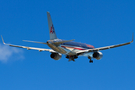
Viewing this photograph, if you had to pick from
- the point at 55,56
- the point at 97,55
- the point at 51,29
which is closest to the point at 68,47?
the point at 55,56

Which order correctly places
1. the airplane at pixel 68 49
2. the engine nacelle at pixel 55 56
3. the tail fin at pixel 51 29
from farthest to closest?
the engine nacelle at pixel 55 56, the airplane at pixel 68 49, the tail fin at pixel 51 29

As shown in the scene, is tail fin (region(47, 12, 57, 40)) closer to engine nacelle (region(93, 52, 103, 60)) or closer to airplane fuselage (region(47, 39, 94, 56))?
airplane fuselage (region(47, 39, 94, 56))

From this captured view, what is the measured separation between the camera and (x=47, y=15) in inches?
1966

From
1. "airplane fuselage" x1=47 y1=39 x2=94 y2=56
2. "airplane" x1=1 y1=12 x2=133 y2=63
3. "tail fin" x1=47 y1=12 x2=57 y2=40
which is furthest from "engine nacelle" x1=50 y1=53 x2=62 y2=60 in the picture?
"tail fin" x1=47 y1=12 x2=57 y2=40

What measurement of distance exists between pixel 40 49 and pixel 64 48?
6669 millimetres

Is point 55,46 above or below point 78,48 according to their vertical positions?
below

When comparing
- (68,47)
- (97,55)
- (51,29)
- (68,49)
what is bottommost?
(68,49)

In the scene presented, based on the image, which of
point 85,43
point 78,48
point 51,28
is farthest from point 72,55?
point 51,28

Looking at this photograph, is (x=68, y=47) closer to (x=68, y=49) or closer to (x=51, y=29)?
(x=68, y=49)

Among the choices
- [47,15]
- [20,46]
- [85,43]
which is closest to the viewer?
[47,15]

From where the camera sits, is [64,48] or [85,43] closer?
[64,48]

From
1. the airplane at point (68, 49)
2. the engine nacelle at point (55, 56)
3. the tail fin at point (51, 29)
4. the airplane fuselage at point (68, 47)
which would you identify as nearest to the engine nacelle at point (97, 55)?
the airplane at point (68, 49)

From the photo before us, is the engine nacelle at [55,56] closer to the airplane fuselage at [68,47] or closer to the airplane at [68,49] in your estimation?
the airplane at [68,49]

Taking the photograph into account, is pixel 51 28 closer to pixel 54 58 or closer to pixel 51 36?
pixel 51 36
